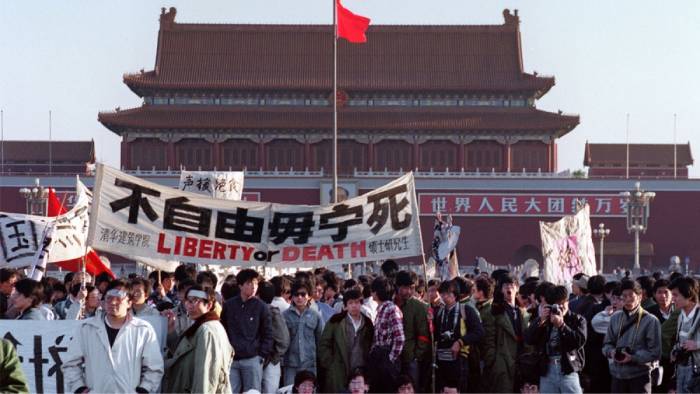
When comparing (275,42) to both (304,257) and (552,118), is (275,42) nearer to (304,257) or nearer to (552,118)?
(552,118)

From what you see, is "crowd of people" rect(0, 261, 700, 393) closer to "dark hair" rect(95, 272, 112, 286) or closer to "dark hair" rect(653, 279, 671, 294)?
"dark hair" rect(653, 279, 671, 294)

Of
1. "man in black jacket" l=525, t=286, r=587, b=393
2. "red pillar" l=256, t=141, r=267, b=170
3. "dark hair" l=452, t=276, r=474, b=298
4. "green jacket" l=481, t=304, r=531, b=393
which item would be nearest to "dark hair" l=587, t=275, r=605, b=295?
"green jacket" l=481, t=304, r=531, b=393

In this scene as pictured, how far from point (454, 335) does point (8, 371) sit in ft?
12.6

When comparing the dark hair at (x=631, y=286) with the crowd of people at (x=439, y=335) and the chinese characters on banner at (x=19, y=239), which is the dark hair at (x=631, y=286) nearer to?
the crowd of people at (x=439, y=335)

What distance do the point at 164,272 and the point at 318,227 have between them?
3097 millimetres

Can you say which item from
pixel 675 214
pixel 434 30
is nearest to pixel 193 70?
pixel 434 30

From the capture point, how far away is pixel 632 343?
28.6 ft

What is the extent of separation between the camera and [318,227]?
34.2 feet

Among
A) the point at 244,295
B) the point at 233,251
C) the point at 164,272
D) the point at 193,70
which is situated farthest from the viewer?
the point at 193,70

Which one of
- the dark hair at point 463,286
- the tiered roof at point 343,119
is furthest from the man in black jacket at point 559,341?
the tiered roof at point 343,119

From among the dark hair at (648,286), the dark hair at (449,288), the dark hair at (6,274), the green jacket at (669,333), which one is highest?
the dark hair at (6,274)

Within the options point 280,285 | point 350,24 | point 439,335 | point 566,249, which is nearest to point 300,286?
point 280,285

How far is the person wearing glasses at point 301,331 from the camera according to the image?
9.59 metres

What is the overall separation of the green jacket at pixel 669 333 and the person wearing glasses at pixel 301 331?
2.26 metres
